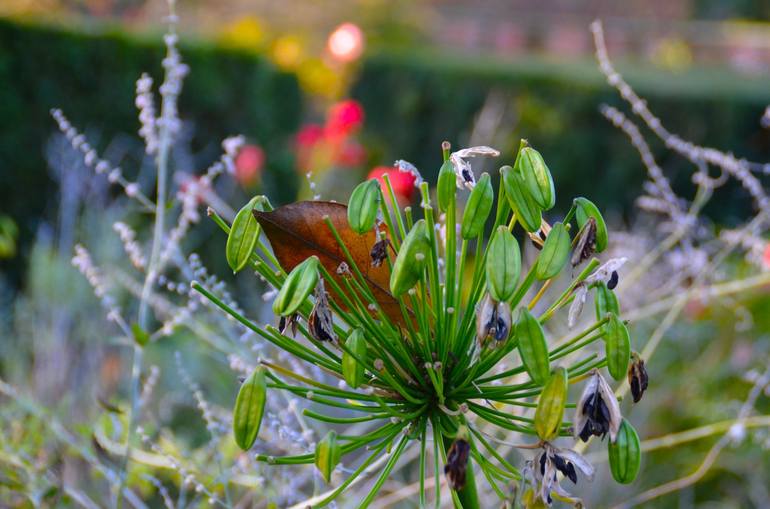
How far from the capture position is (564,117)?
838cm

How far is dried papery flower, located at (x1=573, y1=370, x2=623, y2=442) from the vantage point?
789 mm

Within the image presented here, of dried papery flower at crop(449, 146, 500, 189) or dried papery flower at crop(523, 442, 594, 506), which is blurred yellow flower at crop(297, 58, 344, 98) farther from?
dried papery flower at crop(523, 442, 594, 506)

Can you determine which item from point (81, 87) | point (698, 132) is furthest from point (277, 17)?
point (81, 87)

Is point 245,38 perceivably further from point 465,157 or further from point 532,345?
point 532,345

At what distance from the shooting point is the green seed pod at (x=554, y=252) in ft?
2.77

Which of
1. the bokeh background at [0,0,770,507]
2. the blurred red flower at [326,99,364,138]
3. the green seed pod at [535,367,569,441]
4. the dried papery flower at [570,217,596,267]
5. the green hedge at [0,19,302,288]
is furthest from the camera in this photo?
the green hedge at [0,19,302,288]

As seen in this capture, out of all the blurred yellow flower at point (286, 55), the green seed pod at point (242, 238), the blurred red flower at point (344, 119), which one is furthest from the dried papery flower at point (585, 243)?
the blurred yellow flower at point (286, 55)

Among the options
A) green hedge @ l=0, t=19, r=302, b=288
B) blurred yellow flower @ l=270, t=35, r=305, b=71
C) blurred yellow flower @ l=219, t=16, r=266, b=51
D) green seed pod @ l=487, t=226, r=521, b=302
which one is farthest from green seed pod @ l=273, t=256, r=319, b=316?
blurred yellow flower @ l=270, t=35, r=305, b=71

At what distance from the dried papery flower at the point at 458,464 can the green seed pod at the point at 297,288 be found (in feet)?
0.66

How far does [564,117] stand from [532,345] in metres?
7.92

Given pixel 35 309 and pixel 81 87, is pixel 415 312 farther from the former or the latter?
pixel 81 87

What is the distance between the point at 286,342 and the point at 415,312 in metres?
0.14

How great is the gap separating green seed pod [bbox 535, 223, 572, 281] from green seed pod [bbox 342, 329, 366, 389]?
198mm

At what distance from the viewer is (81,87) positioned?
5402 millimetres
